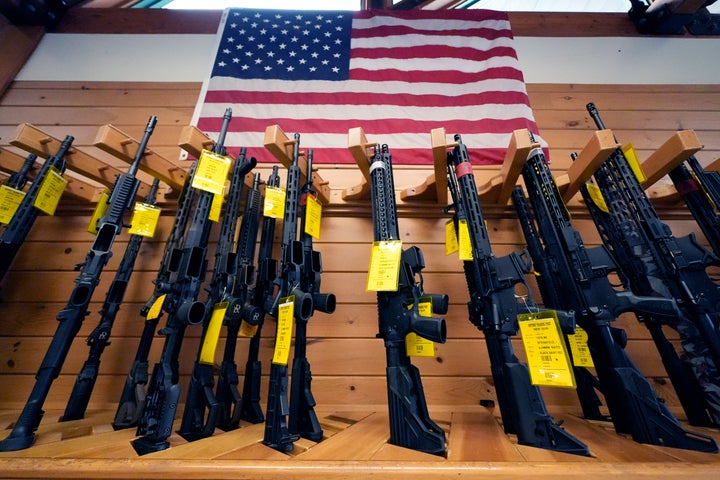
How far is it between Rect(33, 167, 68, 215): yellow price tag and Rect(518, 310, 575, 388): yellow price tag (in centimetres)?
189

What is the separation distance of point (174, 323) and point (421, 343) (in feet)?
2.70

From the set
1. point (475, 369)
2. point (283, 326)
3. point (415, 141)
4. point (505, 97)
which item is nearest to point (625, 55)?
point (505, 97)

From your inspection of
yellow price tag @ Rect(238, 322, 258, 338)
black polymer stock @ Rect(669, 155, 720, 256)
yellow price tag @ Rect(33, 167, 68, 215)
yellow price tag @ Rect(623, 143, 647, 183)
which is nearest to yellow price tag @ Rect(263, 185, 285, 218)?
yellow price tag @ Rect(238, 322, 258, 338)

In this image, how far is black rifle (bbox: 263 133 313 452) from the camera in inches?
30.2

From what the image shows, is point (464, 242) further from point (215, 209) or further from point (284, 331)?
point (215, 209)

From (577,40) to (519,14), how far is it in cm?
49

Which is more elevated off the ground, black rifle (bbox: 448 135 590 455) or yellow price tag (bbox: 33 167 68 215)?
yellow price tag (bbox: 33 167 68 215)

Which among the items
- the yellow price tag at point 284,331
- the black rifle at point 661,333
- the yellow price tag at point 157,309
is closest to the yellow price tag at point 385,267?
the yellow price tag at point 284,331

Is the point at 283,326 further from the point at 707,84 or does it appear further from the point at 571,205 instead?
the point at 707,84

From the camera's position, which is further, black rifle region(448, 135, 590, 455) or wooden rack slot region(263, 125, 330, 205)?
wooden rack slot region(263, 125, 330, 205)

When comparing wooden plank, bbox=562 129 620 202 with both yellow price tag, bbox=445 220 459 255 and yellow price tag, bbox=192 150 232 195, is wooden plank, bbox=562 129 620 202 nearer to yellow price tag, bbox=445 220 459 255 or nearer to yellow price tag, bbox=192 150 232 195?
yellow price tag, bbox=445 220 459 255

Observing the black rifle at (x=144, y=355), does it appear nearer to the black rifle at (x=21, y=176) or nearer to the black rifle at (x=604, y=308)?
the black rifle at (x=21, y=176)

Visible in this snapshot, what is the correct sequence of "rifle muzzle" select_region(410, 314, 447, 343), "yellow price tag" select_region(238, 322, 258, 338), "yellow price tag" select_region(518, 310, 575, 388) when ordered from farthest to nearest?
"yellow price tag" select_region(238, 322, 258, 338) < "rifle muzzle" select_region(410, 314, 447, 343) < "yellow price tag" select_region(518, 310, 575, 388)

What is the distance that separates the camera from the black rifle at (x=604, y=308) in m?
0.81
